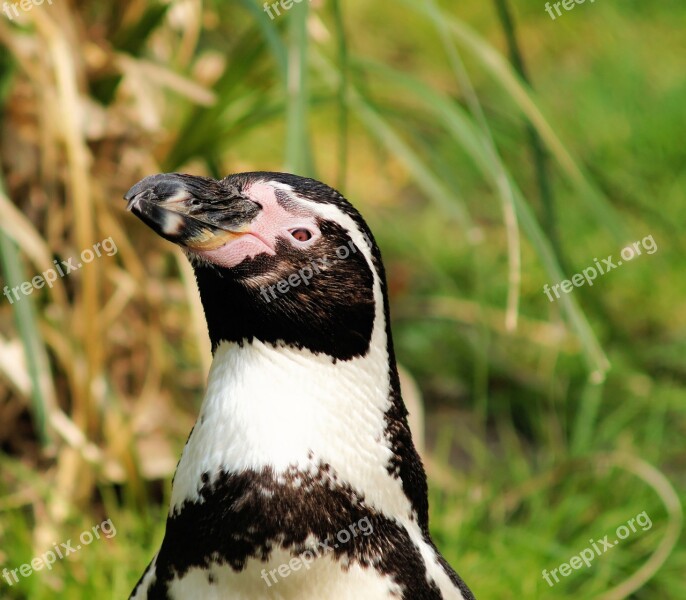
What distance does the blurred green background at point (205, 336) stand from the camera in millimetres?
2182

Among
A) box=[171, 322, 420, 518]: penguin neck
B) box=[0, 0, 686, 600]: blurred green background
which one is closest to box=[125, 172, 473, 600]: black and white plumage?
box=[171, 322, 420, 518]: penguin neck

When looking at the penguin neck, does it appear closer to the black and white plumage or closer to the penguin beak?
the black and white plumage

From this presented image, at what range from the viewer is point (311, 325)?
1319mm

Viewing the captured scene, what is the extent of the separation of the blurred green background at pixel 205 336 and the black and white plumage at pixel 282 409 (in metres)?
0.57

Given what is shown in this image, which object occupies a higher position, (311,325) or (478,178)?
(478,178)

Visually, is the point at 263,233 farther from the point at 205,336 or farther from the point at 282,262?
the point at 205,336

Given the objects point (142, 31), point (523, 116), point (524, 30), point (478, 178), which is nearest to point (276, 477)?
point (523, 116)

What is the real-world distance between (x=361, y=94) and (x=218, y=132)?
311mm

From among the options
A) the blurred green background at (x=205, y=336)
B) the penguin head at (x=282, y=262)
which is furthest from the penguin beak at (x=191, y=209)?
the blurred green background at (x=205, y=336)

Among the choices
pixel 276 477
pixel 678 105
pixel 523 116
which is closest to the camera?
pixel 276 477

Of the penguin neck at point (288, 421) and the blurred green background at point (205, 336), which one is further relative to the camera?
the blurred green background at point (205, 336)

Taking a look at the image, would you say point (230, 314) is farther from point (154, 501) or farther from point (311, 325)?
point (154, 501)

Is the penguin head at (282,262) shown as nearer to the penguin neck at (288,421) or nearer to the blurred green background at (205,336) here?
the penguin neck at (288,421)

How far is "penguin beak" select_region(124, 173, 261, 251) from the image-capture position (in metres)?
1.24
